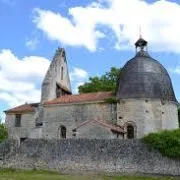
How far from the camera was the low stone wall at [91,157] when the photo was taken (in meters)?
24.9

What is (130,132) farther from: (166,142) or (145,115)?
(166,142)

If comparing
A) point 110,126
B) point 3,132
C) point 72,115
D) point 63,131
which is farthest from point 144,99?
point 3,132

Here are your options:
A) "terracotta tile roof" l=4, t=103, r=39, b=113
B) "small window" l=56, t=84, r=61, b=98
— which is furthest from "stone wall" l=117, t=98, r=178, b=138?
"terracotta tile roof" l=4, t=103, r=39, b=113

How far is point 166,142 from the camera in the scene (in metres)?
25.2

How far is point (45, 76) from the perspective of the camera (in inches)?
1662

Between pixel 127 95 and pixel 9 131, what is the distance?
14.7 meters

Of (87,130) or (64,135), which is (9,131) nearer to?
(64,135)

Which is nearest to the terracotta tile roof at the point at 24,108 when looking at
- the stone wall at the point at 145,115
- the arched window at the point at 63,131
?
the arched window at the point at 63,131

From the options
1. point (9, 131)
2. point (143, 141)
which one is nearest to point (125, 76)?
point (143, 141)

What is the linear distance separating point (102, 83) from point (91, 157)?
25.1 meters

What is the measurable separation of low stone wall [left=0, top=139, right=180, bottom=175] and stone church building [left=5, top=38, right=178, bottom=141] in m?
6.19

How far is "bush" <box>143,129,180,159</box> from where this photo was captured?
2478 cm

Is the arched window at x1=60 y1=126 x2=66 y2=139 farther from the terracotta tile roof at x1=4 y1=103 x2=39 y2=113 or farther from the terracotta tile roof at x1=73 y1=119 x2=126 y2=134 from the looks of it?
the terracotta tile roof at x1=73 y1=119 x2=126 y2=134

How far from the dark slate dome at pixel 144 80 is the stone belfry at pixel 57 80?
8.60 meters
